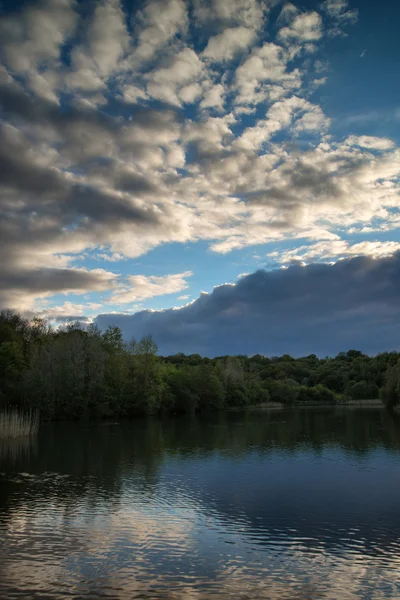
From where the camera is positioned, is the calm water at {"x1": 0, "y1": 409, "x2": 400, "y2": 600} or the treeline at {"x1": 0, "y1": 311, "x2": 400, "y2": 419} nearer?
the calm water at {"x1": 0, "y1": 409, "x2": 400, "y2": 600}

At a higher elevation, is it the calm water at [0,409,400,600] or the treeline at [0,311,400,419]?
the treeline at [0,311,400,419]

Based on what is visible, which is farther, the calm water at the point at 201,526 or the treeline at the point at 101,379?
the treeline at the point at 101,379

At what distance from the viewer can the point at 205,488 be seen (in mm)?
21953

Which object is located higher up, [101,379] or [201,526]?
[101,379]

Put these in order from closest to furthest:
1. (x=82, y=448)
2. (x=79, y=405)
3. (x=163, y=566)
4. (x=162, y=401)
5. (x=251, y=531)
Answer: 1. (x=163, y=566)
2. (x=251, y=531)
3. (x=82, y=448)
4. (x=79, y=405)
5. (x=162, y=401)

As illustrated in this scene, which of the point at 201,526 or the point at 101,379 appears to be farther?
the point at 101,379

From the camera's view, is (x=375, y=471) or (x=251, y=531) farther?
(x=375, y=471)

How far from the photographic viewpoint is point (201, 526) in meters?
15.8

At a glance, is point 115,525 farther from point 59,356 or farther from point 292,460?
point 59,356

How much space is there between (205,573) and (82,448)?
93.0ft

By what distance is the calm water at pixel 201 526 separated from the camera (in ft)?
36.1

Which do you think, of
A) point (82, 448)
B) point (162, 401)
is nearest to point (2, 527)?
point (82, 448)

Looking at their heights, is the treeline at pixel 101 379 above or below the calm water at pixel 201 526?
above

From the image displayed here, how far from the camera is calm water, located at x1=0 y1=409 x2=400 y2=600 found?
11.0 metres
